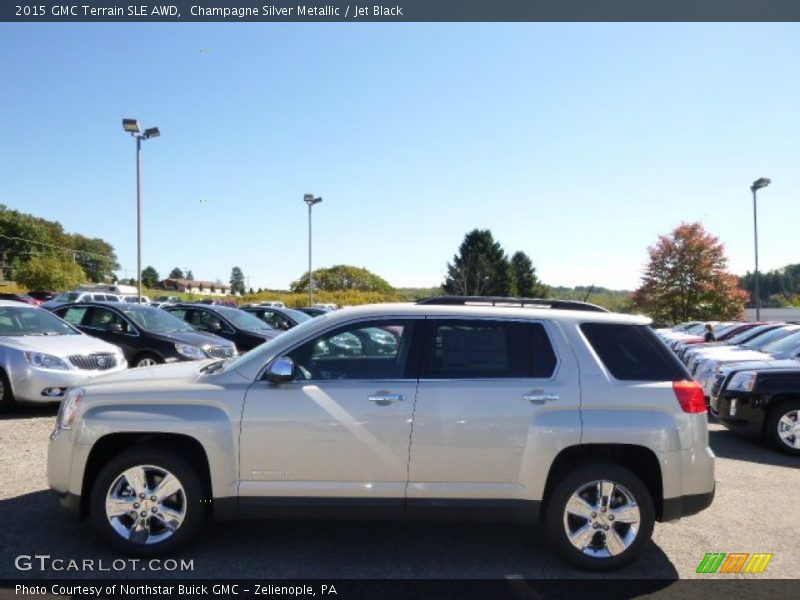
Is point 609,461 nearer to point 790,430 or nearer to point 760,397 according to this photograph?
point 760,397

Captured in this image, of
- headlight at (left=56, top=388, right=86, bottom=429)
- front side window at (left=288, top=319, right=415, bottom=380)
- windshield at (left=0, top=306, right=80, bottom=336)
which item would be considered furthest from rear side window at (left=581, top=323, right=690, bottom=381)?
windshield at (left=0, top=306, right=80, bottom=336)

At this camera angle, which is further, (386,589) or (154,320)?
(154,320)

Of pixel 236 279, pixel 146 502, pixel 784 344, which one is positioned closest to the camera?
pixel 146 502

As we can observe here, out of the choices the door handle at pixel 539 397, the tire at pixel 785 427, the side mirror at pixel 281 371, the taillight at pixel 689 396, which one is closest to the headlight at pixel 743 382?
the tire at pixel 785 427

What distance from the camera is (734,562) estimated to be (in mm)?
4031

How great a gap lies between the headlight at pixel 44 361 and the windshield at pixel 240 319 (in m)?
5.89

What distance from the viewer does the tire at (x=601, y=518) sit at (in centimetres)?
381

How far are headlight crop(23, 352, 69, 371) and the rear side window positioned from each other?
7.22m

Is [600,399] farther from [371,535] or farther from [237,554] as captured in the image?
[237,554]

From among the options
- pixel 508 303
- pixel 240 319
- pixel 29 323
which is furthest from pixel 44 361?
pixel 508 303

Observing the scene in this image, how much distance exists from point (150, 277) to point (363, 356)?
173634 millimetres

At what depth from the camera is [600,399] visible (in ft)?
12.6

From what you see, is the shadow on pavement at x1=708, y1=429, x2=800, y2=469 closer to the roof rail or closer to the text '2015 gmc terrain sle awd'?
the text '2015 gmc terrain sle awd'

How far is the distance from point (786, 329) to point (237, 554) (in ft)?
37.0
